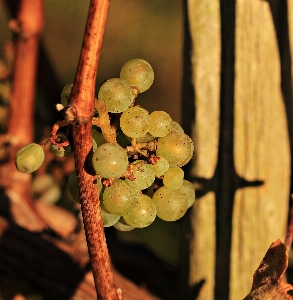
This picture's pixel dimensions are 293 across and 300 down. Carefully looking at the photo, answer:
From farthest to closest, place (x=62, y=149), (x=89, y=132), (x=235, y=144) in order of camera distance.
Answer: (x=235, y=144) → (x=62, y=149) → (x=89, y=132)

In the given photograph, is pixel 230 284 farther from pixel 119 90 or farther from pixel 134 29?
pixel 134 29

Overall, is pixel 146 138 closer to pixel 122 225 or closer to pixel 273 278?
pixel 122 225

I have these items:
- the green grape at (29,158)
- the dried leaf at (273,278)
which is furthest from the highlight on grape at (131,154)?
the dried leaf at (273,278)

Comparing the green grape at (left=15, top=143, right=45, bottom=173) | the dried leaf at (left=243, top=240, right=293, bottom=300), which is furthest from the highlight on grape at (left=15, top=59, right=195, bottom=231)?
the dried leaf at (left=243, top=240, right=293, bottom=300)

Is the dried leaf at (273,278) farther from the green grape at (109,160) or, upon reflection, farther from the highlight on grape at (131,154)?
the green grape at (109,160)

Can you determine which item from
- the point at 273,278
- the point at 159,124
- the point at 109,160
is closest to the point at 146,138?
the point at 159,124

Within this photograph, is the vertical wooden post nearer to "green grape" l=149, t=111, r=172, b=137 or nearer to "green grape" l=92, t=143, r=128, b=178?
"green grape" l=149, t=111, r=172, b=137
